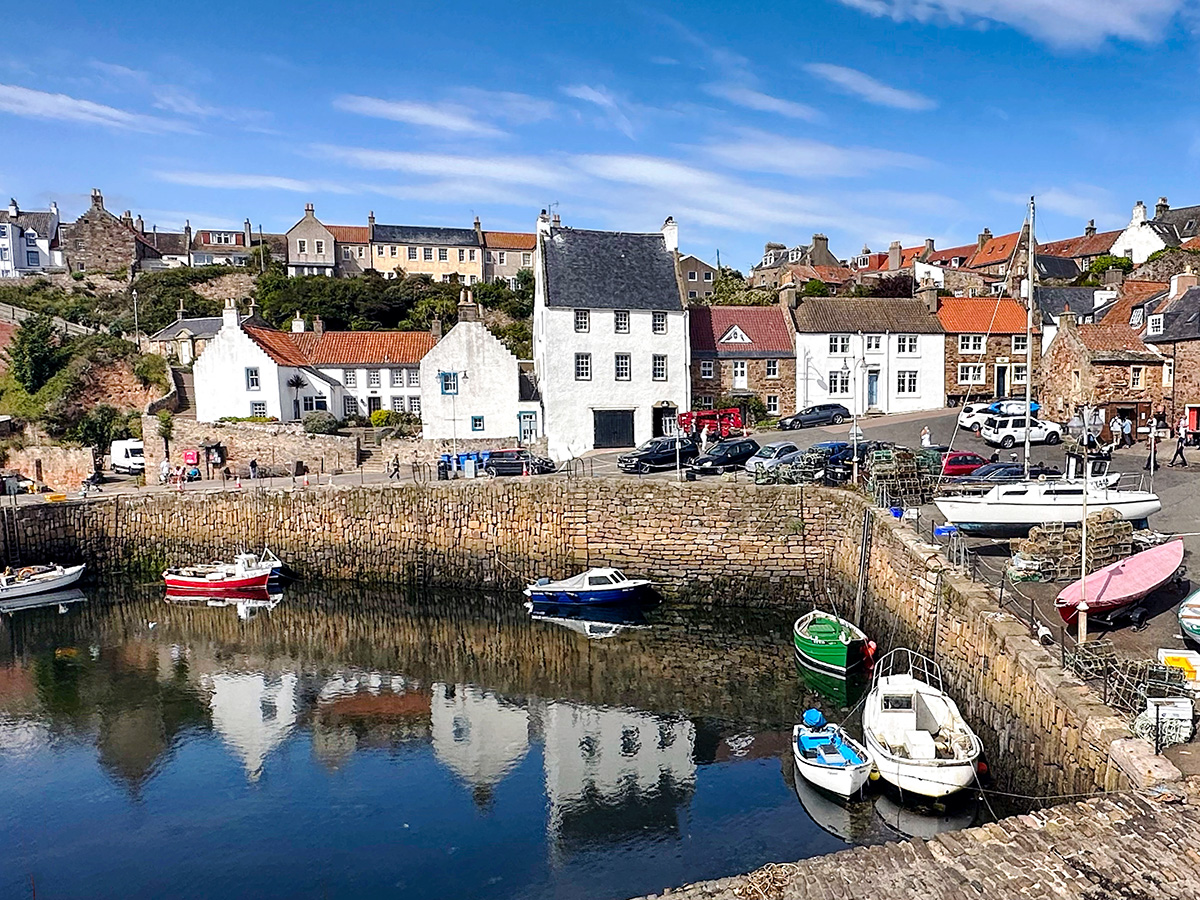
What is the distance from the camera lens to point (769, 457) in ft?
100

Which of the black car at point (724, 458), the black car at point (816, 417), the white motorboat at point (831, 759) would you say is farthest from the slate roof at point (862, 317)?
the white motorboat at point (831, 759)

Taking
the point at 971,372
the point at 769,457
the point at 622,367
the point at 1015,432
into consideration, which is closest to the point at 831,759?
the point at 769,457

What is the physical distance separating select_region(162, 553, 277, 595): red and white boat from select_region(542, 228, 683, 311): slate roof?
672 inches

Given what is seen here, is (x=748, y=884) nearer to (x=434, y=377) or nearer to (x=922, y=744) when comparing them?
(x=922, y=744)

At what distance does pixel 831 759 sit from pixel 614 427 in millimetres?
26573

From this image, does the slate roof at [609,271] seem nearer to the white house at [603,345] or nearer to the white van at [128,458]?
the white house at [603,345]

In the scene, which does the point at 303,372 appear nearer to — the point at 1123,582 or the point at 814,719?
the point at 814,719

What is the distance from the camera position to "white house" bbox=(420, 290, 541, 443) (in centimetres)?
4031

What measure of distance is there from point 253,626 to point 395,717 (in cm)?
954

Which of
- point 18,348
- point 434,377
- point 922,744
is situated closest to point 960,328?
point 434,377

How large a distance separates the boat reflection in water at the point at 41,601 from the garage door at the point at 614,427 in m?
21.8

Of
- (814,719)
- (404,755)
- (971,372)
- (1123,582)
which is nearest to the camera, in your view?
(1123,582)

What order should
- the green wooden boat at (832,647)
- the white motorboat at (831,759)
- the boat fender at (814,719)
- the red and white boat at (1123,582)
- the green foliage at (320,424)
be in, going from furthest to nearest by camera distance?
the green foliage at (320,424)
the green wooden boat at (832,647)
the boat fender at (814,719)
the red and white boat at (1123,582)
the white motorboat at (831,759)

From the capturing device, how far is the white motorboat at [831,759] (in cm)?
1486
